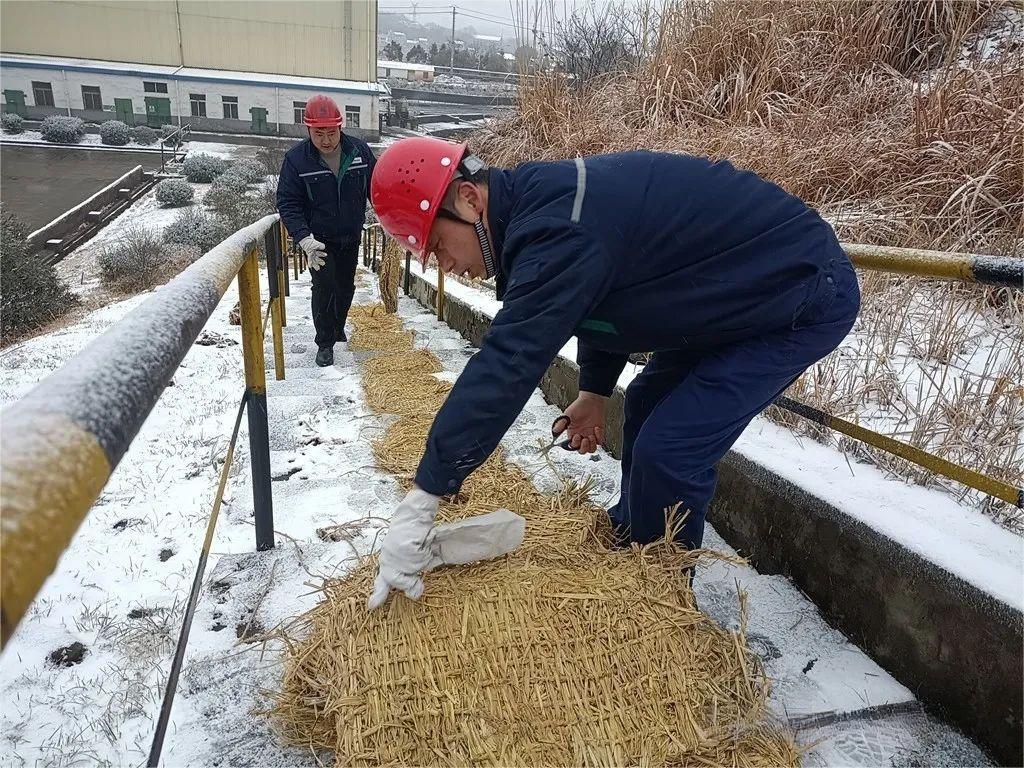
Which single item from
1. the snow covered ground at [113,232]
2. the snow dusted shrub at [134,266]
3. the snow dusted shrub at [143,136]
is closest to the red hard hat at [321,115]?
the snow dusted shrub at [134,266]

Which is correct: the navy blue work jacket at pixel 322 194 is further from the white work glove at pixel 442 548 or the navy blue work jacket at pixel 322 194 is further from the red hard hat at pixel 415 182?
the white work glove at pixel 442 548

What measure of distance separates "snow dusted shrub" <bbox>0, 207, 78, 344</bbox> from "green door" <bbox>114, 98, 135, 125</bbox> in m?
27.8

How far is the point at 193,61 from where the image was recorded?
3753 centimetres

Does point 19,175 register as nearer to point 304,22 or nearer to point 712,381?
point 304,22

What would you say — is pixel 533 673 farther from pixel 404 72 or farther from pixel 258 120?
pixel 404 72

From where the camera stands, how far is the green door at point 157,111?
36.7 metres

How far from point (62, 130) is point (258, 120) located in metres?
9.93

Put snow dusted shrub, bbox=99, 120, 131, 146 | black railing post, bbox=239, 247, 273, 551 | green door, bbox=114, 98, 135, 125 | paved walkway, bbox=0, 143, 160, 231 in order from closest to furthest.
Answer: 1. black railing post, bbox=239, 247, 273, 551
2. paved walkway, bbox=0, 143, 160, 231
3. snow dusted shrub, bbox=99, 120, 131, 146
4. green door, bbox=114, 98, 135, 125

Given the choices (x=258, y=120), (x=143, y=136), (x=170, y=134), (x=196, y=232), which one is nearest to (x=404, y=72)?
(x=258, y=120)

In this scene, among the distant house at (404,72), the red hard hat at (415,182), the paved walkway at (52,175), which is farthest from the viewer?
the distant house at (404,72)

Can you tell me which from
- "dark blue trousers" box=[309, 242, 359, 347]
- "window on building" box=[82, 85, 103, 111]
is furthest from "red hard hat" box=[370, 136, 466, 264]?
"window on building" box=[82, 85, 103, 111]

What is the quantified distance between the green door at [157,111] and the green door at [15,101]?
635 centimetres

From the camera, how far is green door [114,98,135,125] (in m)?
36.5

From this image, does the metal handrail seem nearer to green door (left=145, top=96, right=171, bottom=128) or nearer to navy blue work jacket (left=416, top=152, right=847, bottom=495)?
navy blue work jacket (left=416, top=152, right=847, bottom=495)
